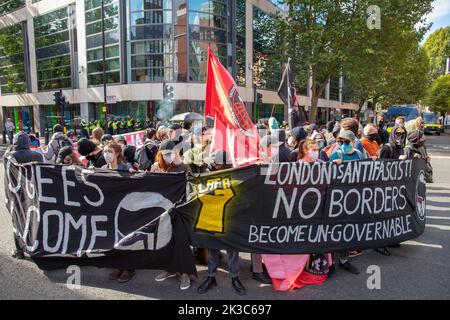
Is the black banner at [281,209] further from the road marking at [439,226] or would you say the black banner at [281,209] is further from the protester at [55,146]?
the protester at [55,146]

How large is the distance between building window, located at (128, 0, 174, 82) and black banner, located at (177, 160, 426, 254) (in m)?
23.4

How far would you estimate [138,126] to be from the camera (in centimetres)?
2372

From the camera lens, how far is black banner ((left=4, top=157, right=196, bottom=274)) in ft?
12.9

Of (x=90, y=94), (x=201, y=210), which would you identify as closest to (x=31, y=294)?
(x=201, y=210)

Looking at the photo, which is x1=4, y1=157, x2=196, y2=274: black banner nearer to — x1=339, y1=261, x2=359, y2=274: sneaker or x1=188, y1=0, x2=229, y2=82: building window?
x1=339, y1=261, x2=359, y2=274: sneaker

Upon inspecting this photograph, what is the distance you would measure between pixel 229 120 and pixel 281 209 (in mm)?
1655

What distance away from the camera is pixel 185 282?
156 inches

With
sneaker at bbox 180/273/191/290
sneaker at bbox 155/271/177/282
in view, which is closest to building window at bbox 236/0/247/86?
sneaker at bbox 155/271/177/282

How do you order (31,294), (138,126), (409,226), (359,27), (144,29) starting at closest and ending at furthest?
(31,294) < (409,226) < (359,27) < (138,126) < (144,29)

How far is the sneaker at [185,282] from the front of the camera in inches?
153

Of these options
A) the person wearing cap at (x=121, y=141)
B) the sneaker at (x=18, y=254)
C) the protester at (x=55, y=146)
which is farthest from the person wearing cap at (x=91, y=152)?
the protester at (x=55, y=146)

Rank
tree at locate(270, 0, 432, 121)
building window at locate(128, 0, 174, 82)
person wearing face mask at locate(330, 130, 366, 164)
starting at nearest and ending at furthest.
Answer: person wearing face mask at locate(330, 130, 366, 164) < tree at locate(270, 0, 432, 121) < building window at locate(128, 0, 174, 82)
